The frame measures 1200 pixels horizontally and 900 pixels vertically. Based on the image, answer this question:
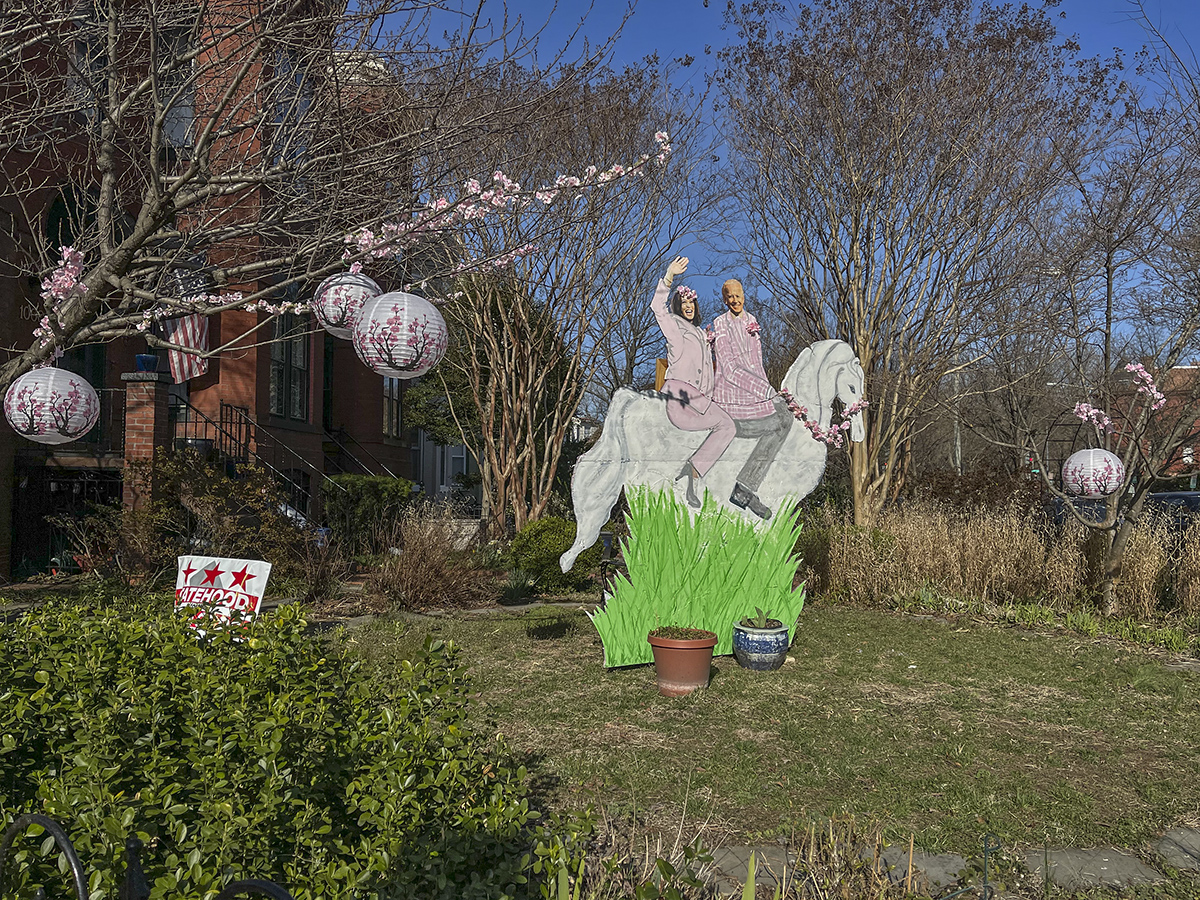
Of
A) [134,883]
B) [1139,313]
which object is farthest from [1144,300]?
[134,883]

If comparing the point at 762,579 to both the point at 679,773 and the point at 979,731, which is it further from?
the point at 679,773

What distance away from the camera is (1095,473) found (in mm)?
8188

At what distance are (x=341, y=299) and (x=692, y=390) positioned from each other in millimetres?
3904

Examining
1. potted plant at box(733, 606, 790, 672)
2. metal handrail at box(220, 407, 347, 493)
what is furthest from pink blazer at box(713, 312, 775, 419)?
metal handrail at box(220, 407, 347, 493)

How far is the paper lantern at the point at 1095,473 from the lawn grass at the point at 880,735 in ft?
4.82

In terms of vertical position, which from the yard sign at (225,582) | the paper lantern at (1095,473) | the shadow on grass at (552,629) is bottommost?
the shadow on grass at (552,629)

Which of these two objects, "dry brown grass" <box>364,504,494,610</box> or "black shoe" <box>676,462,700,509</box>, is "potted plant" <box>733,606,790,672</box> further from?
"dry brown grass" <box>364,504,494,610</box>

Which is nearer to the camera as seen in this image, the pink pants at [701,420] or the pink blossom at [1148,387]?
the pink pants at [701,420]

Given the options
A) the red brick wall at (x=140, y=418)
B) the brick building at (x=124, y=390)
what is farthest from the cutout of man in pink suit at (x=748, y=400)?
the red brick wall at (x=140, y=418)

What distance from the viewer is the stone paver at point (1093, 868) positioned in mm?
3219

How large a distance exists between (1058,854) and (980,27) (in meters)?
11.5

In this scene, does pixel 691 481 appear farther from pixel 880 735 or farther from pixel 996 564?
pixel 996 564

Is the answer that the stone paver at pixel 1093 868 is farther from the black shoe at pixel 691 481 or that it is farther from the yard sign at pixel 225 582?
the black shoe at pixel 691 481

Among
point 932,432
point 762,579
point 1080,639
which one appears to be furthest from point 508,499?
point 932,432
